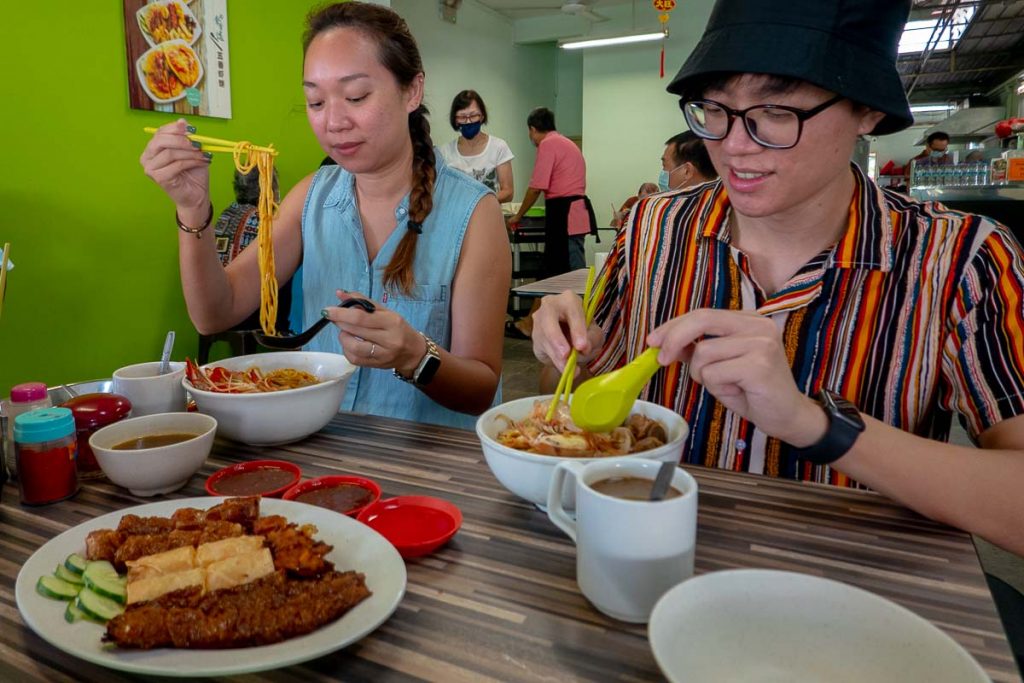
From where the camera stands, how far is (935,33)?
9.87 m

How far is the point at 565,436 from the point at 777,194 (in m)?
0.54

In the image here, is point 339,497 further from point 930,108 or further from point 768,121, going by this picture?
point 930,108

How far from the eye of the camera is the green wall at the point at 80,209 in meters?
2.75

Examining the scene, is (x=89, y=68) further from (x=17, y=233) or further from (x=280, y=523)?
(x=280, y=523)

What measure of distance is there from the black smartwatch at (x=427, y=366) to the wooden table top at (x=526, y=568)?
0.84 ft

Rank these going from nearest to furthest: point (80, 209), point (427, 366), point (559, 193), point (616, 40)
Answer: point (427, 366), point (80, 209), point (559, 193), point (616, 40)

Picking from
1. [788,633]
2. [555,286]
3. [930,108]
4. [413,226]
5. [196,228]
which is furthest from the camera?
[930,108]

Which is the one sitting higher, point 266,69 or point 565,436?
point 266,69

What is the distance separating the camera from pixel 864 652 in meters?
0.63

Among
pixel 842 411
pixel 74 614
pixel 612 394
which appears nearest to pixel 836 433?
pixel 842 411

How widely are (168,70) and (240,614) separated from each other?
3322 millimetres

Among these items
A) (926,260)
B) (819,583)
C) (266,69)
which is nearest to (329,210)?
(926,260)

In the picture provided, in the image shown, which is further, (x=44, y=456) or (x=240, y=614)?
Answer: (x=44, y=456)

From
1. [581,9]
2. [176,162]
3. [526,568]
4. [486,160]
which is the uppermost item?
[581,9]
